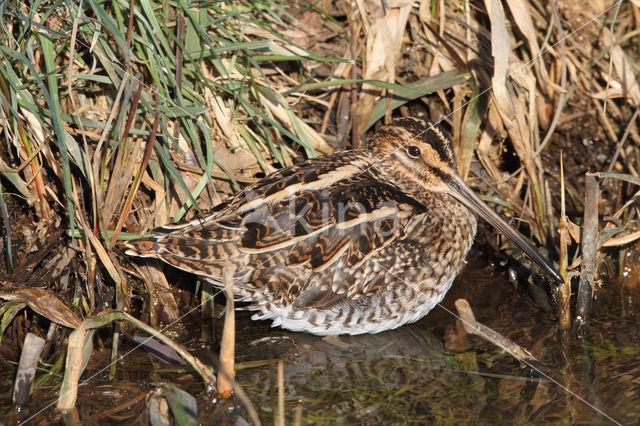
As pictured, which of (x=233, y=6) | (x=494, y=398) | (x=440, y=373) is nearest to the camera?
(x=494, y=398)

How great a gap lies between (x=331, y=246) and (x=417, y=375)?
2.40ft

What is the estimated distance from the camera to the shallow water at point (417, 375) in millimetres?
3150

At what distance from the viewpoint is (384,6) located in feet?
14.9

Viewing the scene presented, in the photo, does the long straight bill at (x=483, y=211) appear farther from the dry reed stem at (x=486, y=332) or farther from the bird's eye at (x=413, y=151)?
the dry reed stem at (x=486, y=332)

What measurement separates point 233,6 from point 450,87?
141 cm

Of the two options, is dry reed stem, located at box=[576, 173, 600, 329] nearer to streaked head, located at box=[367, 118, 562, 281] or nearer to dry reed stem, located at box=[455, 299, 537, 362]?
streaked head, located at box=[367, 118, 562, 281]

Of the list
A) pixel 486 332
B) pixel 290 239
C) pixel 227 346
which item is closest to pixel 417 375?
pixel 486 332

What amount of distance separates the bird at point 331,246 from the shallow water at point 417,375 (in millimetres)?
175

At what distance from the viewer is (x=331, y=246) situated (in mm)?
3588

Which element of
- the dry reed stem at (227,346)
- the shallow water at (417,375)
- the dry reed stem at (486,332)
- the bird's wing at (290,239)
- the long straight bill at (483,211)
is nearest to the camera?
the dry reed stem at (227,346)

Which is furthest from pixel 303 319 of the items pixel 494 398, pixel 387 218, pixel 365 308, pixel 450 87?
pixel 450 87

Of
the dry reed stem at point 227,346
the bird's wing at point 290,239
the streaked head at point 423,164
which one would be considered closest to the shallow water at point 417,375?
the dry reed stem at point 227,346

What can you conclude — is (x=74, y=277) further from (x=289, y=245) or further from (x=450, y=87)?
(x=450, y=87)

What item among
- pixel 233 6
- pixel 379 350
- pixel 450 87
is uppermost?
pixel 233 6
